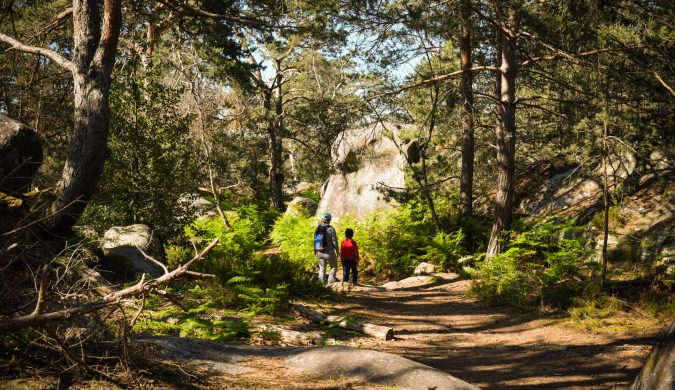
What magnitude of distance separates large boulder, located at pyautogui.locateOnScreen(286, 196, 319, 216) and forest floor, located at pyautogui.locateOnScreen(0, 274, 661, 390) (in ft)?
37.9

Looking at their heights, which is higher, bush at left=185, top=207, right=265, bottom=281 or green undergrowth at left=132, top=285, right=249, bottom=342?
bush at left=185, top=207, right=265, bottom=281

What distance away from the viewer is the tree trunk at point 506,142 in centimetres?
1289

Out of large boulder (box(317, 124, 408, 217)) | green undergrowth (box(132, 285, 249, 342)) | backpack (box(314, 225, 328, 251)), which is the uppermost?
Answer: large boulder (box(317, 124, 408, 217))

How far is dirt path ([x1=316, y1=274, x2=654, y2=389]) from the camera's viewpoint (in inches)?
252

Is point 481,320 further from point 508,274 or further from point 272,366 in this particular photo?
point 272,366

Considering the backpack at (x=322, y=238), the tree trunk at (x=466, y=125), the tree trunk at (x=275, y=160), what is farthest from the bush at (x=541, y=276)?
the tree trunk at (x=275, y=160)

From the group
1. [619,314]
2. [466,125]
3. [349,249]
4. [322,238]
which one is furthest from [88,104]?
[619,314]

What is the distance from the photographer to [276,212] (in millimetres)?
24234

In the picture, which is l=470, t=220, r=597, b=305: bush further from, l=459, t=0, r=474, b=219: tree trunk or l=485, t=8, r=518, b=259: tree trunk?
l=459, t=0, r=474, b=219: tree trunk

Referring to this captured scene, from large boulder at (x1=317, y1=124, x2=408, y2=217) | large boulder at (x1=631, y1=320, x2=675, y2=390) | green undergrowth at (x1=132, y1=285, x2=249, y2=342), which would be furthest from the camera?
large boulder at (x1=317, y1=124, x2=408, y2=217)

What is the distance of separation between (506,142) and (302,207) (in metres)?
12.4

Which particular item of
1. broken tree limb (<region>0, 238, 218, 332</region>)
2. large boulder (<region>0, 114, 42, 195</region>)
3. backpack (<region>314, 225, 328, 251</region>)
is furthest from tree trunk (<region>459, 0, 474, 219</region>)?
broken tree limb (<region>0, 238, 218, 332</region>)

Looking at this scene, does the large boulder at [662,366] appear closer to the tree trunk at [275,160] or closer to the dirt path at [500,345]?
the dirt path at [500,345]

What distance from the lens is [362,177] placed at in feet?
70.8
